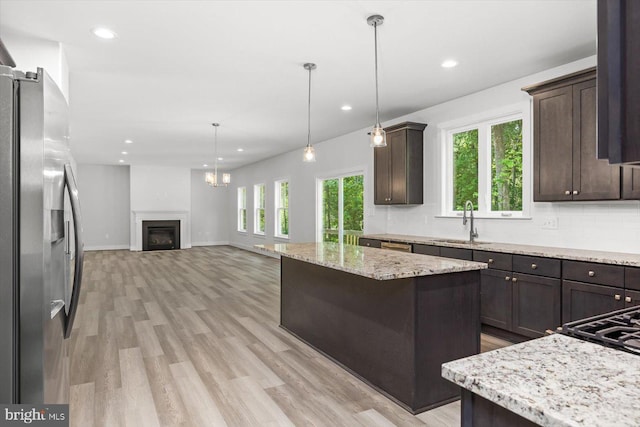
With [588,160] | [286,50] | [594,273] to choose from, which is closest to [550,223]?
[588,160]

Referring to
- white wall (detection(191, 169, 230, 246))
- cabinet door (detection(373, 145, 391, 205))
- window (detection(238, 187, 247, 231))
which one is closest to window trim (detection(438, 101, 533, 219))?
cabinet door (detection(373, 145, 391, 205))

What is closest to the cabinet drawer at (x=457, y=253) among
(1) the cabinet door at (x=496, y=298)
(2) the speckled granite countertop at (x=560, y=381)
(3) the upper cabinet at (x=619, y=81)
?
(1) the cabinet door at (x=496, y=298)

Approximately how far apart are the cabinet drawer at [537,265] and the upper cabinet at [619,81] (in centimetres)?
326

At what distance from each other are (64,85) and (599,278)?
484 centimetres

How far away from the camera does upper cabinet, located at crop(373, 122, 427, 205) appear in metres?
5.35

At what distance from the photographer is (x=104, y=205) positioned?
39.6 ft

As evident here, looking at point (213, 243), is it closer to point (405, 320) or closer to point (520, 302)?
point (520, 302)

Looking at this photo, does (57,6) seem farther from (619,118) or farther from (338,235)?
(338,235)

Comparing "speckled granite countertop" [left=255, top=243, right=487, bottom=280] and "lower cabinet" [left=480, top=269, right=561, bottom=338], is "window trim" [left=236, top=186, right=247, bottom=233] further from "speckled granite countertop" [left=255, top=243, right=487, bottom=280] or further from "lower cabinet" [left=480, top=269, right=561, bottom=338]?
"lower cabinet" [left=480, top=269, right=561, bottom=338]

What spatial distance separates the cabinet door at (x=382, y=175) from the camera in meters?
5.66

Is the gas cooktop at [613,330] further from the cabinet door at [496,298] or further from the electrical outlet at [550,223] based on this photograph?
the electrical outlet at [550,223]

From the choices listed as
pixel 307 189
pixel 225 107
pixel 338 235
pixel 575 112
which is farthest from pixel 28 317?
pixel 307 189

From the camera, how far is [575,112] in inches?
137

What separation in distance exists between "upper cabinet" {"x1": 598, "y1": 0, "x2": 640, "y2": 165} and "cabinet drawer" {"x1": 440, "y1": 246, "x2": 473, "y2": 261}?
12.3 ft
